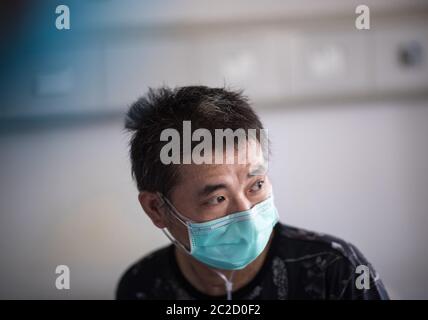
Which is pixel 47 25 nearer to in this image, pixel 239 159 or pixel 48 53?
pixel 48 53

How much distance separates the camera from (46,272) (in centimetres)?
123

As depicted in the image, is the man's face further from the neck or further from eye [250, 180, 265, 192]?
the neck

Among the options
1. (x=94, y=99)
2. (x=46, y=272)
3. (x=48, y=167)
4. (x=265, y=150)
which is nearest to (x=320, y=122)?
(x=265, y=150)

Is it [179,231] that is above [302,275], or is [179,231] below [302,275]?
above

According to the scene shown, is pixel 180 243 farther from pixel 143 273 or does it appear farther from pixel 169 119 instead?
pixel 169 119

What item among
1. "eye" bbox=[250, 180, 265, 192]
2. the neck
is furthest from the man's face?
the neck

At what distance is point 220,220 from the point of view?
3.46 ft

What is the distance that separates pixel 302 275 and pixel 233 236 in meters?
0.19

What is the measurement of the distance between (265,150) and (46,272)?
63 cm

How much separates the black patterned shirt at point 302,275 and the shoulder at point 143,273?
2cm

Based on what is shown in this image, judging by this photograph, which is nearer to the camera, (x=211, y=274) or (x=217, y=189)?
(x=217, y=189)

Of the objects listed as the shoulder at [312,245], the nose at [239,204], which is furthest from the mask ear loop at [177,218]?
the shoulder at [312,245]

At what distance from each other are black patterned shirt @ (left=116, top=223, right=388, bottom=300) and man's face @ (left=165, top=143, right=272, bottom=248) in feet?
0.46

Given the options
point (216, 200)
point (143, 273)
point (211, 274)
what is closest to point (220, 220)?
point (216, 200)
